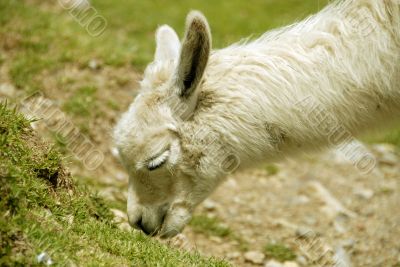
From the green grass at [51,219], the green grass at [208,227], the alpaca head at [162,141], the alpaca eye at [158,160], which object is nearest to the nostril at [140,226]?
the alpaca head at [162,141]

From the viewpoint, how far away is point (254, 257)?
20.0ft

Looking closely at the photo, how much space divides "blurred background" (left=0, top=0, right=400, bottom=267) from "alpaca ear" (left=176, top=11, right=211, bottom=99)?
4.60 feet

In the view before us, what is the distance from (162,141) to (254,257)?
191 cm

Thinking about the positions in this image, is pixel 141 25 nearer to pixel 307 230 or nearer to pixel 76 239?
pixel 307 230

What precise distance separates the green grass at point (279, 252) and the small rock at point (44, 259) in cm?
317

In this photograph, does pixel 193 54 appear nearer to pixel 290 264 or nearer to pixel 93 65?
pixel 290 264

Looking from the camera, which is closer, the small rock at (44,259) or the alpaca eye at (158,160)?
the small rock at (44,259)

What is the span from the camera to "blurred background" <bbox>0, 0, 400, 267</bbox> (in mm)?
6469

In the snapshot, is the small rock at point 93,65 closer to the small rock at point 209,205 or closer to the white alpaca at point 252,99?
the small rock at point 209,205

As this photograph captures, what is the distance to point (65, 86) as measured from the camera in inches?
327

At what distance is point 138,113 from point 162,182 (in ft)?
1.98

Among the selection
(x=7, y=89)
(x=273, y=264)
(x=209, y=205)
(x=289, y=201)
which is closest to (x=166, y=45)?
(x=273, y=264)

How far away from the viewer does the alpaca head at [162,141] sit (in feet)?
15.6

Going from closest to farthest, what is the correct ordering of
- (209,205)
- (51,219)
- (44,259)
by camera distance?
(44,259), (51,219), (209,205)
